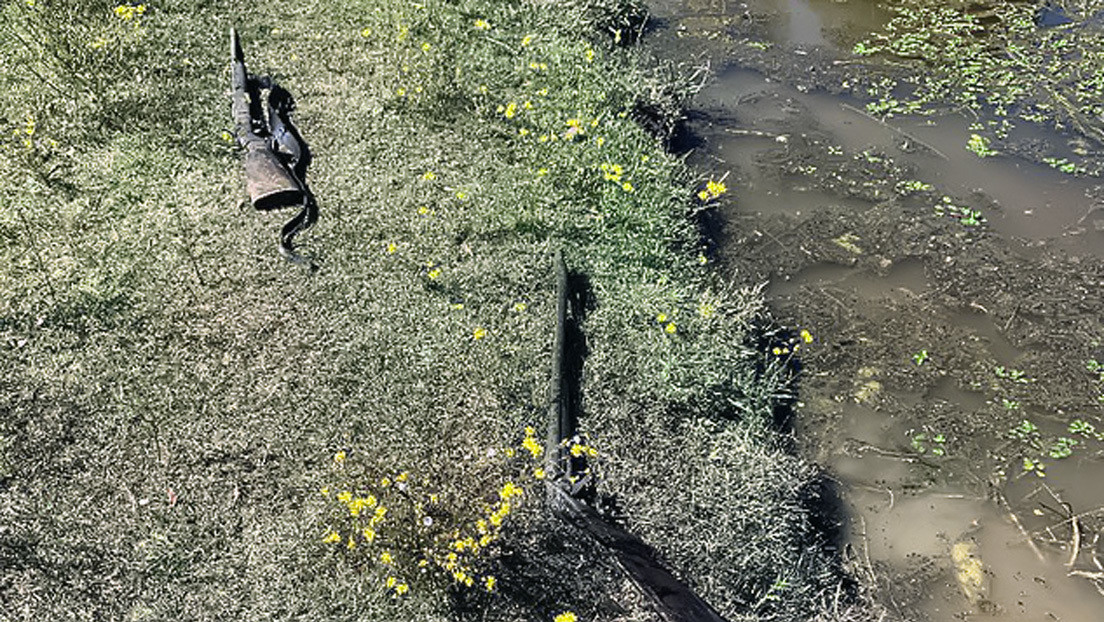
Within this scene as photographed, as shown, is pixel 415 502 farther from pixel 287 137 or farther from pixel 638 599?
pixel 287 137

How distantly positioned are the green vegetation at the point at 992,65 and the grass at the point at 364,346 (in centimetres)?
186

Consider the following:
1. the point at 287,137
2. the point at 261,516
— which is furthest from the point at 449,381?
the point at 287,137

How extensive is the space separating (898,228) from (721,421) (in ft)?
6.89

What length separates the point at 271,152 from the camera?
15.0 feet

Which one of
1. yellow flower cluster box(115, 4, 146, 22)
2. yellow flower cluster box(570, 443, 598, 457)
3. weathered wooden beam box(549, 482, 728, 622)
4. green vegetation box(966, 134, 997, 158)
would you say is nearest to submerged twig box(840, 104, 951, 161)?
green vegetation box(966, 134, 997, 158)

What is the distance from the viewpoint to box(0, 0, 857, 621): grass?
3.18 m

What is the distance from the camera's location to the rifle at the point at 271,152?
4.31 metres

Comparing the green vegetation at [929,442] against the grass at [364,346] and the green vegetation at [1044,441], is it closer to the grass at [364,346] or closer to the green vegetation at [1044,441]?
the green vegetation at [1044,441]

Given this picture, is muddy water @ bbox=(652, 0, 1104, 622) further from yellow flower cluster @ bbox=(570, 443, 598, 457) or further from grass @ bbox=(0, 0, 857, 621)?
yellow flower cluster @ bbox=(570, 443, 598, 457)

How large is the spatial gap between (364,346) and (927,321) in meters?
2.84

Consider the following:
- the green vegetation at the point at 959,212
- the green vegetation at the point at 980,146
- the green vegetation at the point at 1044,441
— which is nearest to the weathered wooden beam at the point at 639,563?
the green vegetation at the point at 1044,441

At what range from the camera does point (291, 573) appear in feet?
10.3

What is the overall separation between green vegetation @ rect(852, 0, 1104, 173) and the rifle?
3.79m

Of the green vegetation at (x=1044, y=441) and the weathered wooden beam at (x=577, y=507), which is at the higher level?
the weathered wooden beam at (x=577, y=507)
